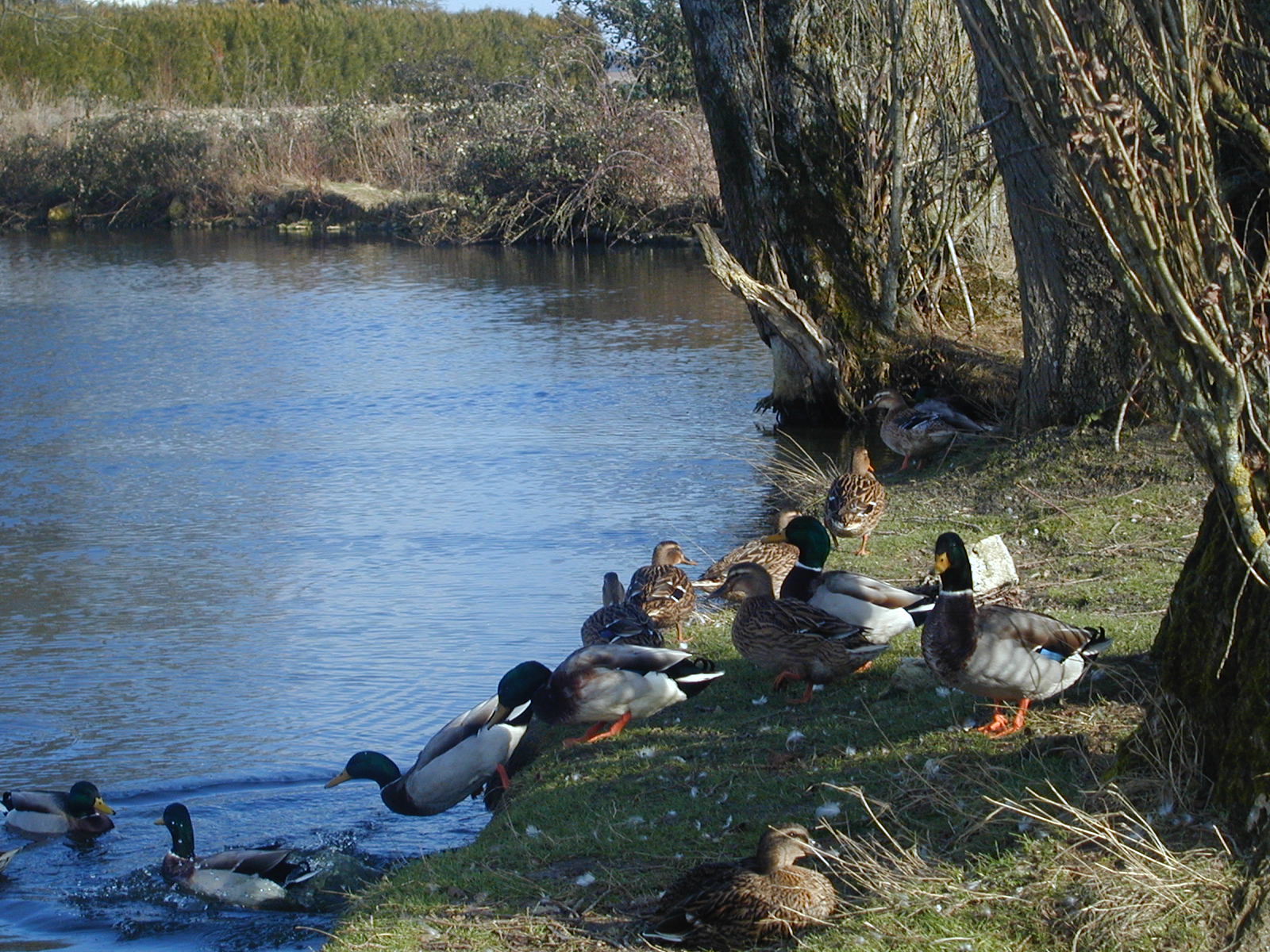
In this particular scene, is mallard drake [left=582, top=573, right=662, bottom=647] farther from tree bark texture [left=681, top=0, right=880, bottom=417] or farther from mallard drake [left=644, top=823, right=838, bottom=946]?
tree bark texture [left=681, top=0, right=880, bottom=417]

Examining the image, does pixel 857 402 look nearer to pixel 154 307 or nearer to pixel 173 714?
pixel 173 714

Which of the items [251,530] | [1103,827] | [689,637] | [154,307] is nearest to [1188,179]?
[1103,827]

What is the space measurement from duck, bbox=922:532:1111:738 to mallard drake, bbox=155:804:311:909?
308 cm

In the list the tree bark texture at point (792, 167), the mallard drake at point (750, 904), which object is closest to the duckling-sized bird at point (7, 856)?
the mallard drake at point (750, 904)

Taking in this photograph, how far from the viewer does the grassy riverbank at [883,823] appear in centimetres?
466

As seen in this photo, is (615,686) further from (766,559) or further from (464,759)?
(766,559)

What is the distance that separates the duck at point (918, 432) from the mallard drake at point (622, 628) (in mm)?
5715

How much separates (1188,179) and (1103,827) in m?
2.05

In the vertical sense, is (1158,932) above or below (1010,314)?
below

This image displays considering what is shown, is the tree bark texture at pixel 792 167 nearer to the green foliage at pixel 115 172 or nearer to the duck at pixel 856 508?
the duck at pixel 856 508

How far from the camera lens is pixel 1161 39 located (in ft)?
14.2

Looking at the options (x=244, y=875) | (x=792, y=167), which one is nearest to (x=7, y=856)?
(x=244, y=875)

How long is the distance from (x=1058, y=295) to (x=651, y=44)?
2872cm

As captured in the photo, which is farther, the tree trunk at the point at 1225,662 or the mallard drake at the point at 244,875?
the mallard drake at the point at 244,875
